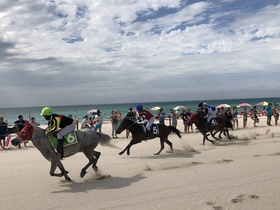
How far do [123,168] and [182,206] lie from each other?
12.6ft

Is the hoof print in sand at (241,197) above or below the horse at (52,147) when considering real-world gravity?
below

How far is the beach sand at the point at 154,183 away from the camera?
595cm

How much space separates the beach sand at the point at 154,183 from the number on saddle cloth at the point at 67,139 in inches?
38.3

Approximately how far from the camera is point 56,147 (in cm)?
783

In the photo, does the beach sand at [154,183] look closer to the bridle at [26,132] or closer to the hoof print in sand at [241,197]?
the hoof print in sand at [241,197]

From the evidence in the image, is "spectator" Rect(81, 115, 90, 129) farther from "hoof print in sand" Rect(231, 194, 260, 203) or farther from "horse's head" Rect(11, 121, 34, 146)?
"hoof print in sand" Rect(231, 194, 260, 203)

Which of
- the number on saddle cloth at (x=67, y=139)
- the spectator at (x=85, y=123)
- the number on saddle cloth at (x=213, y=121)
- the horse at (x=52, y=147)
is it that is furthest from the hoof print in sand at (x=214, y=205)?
the spectator at (x=85, y=123)

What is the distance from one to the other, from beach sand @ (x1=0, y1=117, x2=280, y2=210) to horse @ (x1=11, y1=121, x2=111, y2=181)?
41cm

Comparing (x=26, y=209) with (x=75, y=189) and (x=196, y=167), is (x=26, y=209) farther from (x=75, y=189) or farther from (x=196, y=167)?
(x=196, y=167)

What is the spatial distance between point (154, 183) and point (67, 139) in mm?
2526

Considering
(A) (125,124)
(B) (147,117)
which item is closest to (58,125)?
(A) (125,124)

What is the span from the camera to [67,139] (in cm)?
797

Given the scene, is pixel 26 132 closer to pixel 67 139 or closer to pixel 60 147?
pixel 60 147

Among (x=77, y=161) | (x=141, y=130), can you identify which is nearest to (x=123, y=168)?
(x=77, y=161)
